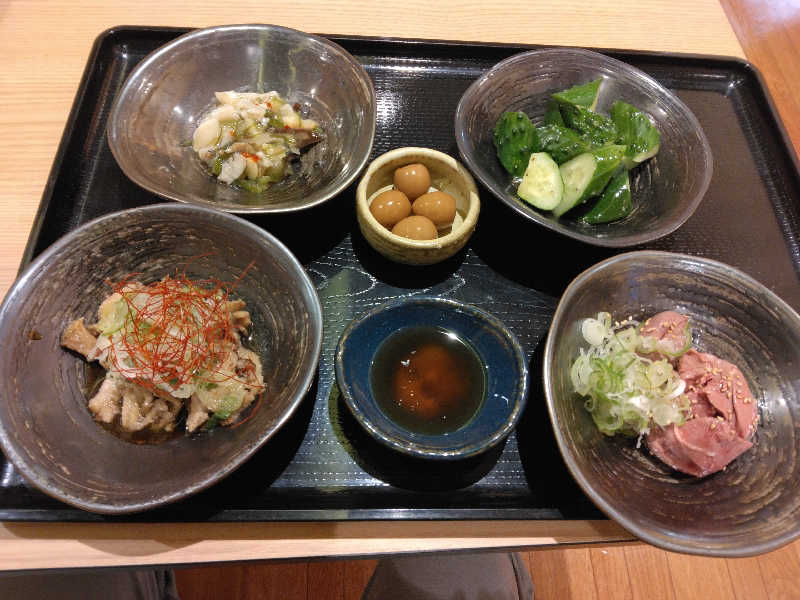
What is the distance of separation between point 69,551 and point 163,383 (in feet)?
1.58

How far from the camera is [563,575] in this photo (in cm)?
225

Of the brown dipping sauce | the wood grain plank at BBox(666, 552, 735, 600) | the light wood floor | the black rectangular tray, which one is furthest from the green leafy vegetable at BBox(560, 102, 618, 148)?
the wood grain plank at BBox(666, 552, 735, 600)

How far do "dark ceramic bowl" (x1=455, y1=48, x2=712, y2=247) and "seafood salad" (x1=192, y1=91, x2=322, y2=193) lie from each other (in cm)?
65

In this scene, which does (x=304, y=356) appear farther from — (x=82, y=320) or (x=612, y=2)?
(x=612, y=2)

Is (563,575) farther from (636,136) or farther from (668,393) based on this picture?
(636,136)

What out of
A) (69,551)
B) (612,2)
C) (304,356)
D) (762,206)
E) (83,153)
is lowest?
(69,551)

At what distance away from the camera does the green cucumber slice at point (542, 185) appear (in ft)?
6.10

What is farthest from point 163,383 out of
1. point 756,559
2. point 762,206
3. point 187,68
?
point 756,559

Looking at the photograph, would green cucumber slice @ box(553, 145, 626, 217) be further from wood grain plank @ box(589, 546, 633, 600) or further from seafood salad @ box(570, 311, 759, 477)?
wood grain plank @ box(589, 546, 633, 600)

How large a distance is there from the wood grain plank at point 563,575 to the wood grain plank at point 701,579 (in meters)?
0.38

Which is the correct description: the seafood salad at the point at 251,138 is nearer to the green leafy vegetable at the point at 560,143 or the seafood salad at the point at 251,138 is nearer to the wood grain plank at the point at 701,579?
the green leafy vegetable at the point at 560,143

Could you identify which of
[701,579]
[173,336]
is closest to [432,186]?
[173,336]

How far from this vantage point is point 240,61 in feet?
6.80

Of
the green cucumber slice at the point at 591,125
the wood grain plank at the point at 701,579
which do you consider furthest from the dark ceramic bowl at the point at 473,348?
the wood grain plank at the point at 701,579
